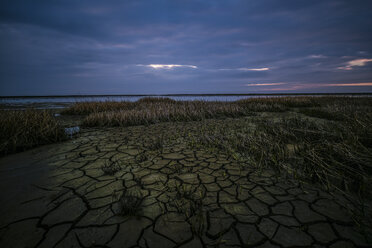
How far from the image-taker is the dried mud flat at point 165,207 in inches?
58.0

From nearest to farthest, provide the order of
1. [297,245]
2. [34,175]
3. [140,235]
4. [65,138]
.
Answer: [297,245] < [140,235] < [34,175] < [65,138]

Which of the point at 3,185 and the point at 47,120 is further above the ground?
the point at 47,120

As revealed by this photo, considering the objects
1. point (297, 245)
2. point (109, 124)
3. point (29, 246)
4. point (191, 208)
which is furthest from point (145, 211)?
point (109, 124)

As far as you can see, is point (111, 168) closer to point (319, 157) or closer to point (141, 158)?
point (141, 158)

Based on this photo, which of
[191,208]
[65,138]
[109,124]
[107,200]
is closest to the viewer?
[191,208]

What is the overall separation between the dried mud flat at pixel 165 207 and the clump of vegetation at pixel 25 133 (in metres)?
0.79

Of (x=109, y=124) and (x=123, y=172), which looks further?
(x=109, y=124)

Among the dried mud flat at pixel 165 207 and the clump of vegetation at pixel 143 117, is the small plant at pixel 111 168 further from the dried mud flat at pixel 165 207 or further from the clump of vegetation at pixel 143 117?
the clump of vegetation at pixel 143 117

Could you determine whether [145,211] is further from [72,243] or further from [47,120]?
[47,120]

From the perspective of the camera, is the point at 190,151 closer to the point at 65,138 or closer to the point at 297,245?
the point at 297,245

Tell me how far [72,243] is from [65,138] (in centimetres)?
420

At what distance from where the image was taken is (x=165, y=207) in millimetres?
1880

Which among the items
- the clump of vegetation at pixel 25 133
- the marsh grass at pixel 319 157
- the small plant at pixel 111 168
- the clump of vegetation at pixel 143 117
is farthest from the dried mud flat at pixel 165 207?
the clump of vegetation at pixel 143 117

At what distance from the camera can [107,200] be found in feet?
6.62
